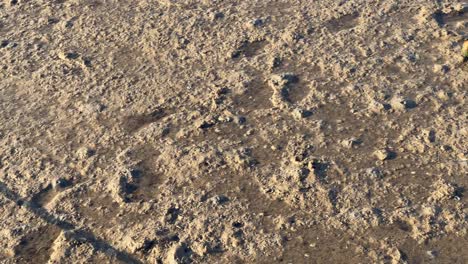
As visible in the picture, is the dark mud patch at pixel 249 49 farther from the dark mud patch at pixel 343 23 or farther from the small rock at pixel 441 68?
the small rock at pixel 441 68

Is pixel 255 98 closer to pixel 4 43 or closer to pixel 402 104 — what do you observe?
pixel 402 104

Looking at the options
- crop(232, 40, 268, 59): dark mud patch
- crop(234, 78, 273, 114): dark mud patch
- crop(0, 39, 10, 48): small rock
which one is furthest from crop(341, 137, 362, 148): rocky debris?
crop(0, 39, 10, 48): small rock

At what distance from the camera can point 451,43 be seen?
283 cm

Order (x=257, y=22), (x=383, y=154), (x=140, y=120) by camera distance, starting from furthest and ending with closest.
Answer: (x=257, y=22)
(x=140, y=120)
(x=383, y=154)

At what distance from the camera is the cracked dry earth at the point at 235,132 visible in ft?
7.06

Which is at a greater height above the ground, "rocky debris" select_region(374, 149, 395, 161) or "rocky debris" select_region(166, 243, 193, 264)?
"rocky debris" select_region(166, 243, 193, 264)

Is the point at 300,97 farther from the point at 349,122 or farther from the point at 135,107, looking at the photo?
the point at 135,107

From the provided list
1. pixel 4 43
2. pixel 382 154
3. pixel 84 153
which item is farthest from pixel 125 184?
pixel 4 43

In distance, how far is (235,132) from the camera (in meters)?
2.52

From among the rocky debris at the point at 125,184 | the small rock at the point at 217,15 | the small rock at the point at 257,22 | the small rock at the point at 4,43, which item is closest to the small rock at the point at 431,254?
the rocky debris at the point at 125,184

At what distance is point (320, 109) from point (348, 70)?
0.26m

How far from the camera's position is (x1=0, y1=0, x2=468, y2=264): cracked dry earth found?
2.15 metres

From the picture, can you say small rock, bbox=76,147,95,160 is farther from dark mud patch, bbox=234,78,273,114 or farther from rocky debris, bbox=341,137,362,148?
rocky debris, bbox=341,137,362,148

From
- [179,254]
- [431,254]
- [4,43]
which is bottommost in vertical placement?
[431,254]
